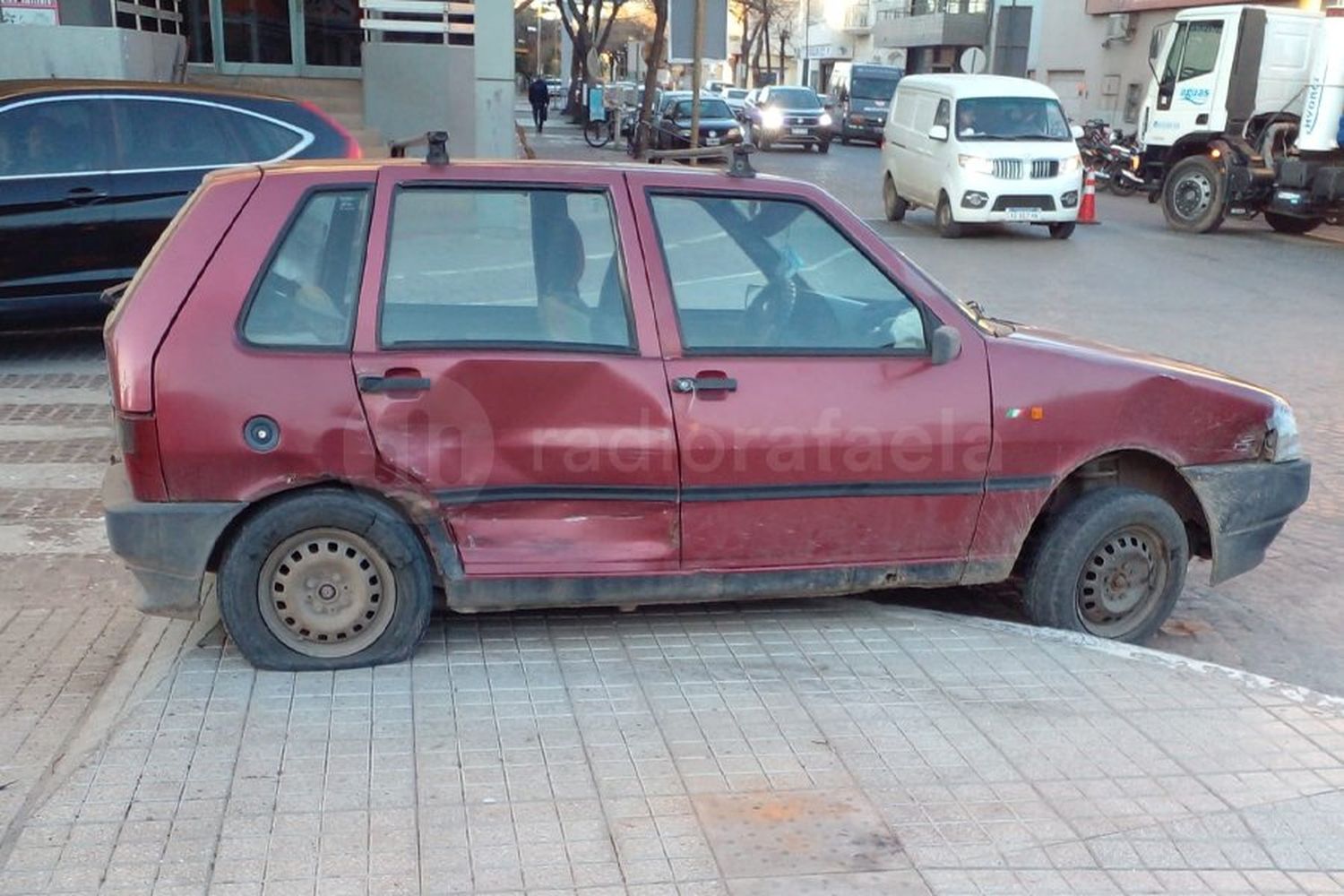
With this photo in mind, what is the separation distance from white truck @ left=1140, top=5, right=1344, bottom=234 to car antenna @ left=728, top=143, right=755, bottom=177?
16.2 meters

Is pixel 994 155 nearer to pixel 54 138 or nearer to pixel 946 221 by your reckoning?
pixel 946 221

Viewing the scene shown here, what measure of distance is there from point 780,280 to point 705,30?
8.27 m

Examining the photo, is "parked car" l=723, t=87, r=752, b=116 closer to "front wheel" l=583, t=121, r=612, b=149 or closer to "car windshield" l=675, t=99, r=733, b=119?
"front wheel" l=583, t=121, r=612, b=149

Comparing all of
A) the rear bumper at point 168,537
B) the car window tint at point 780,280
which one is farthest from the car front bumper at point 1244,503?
the rear bumper at point 168,537

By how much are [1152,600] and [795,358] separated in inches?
69.2

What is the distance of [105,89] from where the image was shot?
342 inches

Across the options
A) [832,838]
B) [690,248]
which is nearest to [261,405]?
[690,248]

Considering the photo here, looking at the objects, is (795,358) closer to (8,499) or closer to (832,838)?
(832,838)

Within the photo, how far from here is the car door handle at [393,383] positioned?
13.3ft

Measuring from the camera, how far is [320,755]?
146 inches

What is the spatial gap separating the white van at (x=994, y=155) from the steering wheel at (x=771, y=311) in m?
14.2

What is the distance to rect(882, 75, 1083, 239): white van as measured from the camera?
58.6 feet

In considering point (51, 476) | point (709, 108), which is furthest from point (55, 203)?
point (709, 108)

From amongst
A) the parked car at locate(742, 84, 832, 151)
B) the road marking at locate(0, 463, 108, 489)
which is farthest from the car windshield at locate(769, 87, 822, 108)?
the road marking at locate(0, 463, 108, 489)
